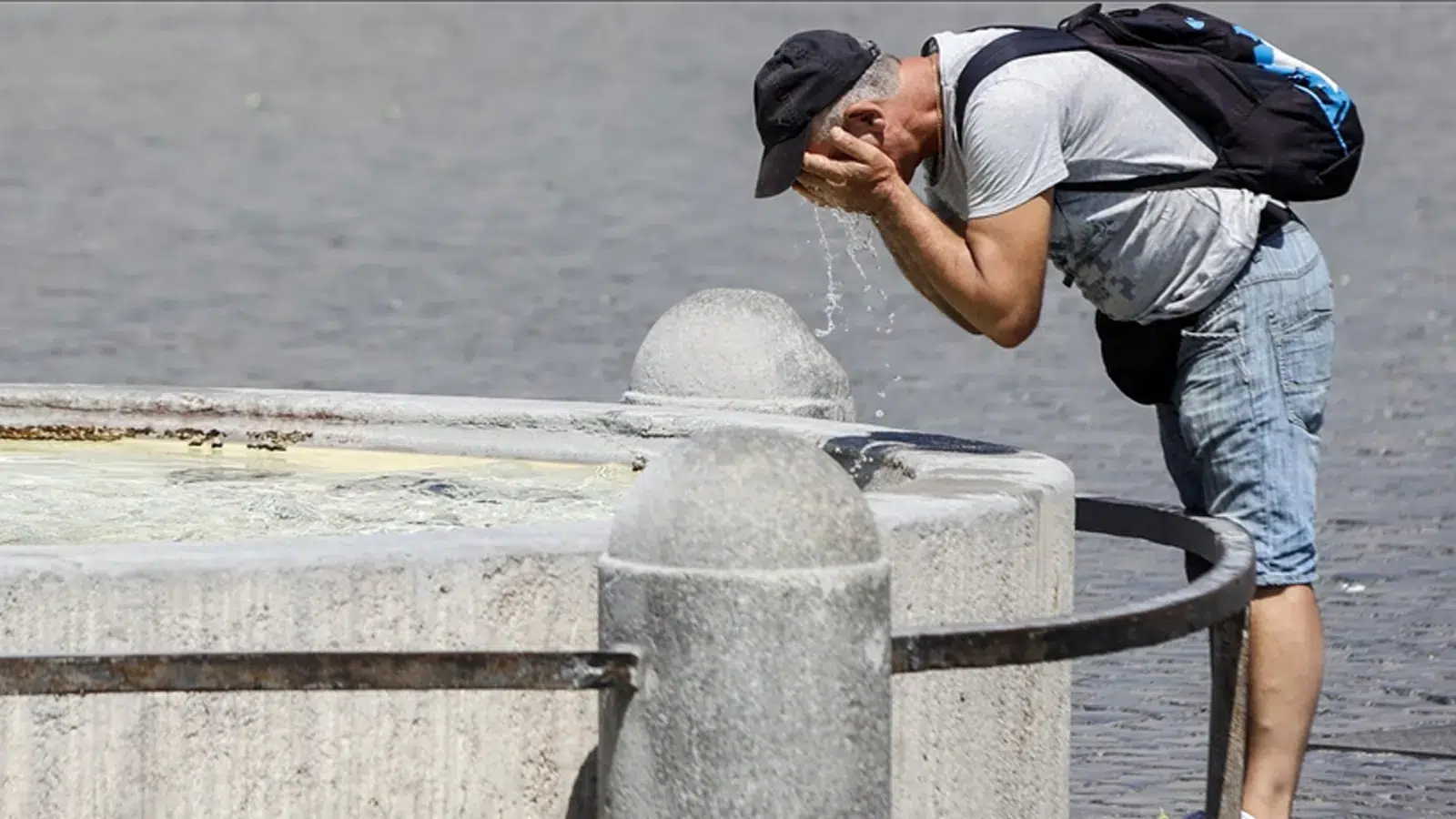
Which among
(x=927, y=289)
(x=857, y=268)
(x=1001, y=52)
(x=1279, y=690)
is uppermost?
(x=1001, y=52)

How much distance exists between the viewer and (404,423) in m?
6.18

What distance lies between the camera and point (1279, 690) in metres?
4.80

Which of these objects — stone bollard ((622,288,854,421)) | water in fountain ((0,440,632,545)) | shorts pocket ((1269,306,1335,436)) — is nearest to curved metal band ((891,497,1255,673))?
shorts pocket ((1269,306,1335,436))

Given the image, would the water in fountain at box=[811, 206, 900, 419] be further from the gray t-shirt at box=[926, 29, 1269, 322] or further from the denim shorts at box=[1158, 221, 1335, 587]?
the denim shorts at box=[1158, 221, 1335, 587]

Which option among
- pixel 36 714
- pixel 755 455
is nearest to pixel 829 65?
pixel 755 455

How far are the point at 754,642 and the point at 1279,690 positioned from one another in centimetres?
184

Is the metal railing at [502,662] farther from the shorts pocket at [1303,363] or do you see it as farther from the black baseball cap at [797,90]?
the black baseball cap at [797,90]

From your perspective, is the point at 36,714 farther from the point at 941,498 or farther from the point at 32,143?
the point at 32,143

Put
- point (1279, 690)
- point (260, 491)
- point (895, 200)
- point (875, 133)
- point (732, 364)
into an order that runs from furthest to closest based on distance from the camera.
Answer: point (732, 364) → point (260, 491) → point (1279, 690) → point (875, 133) → point (895, 200)

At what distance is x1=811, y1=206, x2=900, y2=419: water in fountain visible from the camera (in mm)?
5180

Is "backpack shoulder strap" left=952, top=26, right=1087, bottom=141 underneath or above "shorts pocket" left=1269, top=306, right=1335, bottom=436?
above

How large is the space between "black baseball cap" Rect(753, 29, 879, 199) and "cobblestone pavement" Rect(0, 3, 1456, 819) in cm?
170

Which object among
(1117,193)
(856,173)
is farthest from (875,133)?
(1117,193)

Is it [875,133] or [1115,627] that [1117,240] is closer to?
[875,133]
